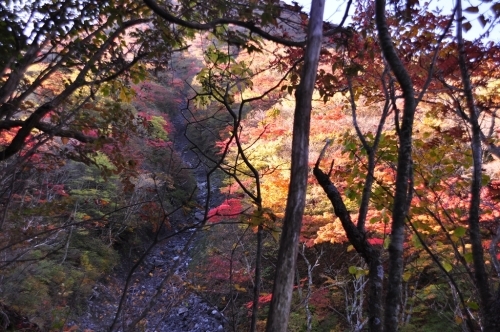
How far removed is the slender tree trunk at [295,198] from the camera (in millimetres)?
1560

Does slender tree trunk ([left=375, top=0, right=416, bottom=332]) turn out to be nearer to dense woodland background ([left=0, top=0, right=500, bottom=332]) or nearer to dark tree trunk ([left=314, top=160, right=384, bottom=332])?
dense woodland background ([left=0, top=0, right=500, bottom=332])

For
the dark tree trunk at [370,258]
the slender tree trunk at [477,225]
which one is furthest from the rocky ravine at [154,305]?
the slender tree trunk at [477,225]

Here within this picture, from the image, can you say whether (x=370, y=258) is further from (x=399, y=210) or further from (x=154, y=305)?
(x=154, y=305)

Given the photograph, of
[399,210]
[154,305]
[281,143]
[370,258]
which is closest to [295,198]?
[399,210]

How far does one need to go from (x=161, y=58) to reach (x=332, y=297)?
22.1 ft

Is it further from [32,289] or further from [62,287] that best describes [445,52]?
[62,287]

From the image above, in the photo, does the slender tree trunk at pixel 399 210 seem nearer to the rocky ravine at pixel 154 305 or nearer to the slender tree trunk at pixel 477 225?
the slender tree trunk at pixel 477 225

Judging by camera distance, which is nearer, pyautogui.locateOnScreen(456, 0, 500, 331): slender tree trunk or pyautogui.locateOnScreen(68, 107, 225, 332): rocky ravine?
pyautogui.locateOnScreen(456, 0, 500, 331): slender tree trunk

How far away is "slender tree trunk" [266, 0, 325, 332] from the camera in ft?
5.12

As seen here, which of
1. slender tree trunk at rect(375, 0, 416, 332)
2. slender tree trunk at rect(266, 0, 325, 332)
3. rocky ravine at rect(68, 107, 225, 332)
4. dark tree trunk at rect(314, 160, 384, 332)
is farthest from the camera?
rocky ravine at rect(68, 107, 225, 332)

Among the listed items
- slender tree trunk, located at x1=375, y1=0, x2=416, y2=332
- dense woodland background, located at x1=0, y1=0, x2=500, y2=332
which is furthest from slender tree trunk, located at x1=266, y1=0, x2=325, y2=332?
slender tree trunk, located at x1=375, y1=0, x2=416, y2=332

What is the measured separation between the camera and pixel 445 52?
11.0 ft

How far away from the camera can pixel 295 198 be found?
64.3 inches

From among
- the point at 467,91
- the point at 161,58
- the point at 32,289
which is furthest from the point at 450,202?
the point at 32,289
